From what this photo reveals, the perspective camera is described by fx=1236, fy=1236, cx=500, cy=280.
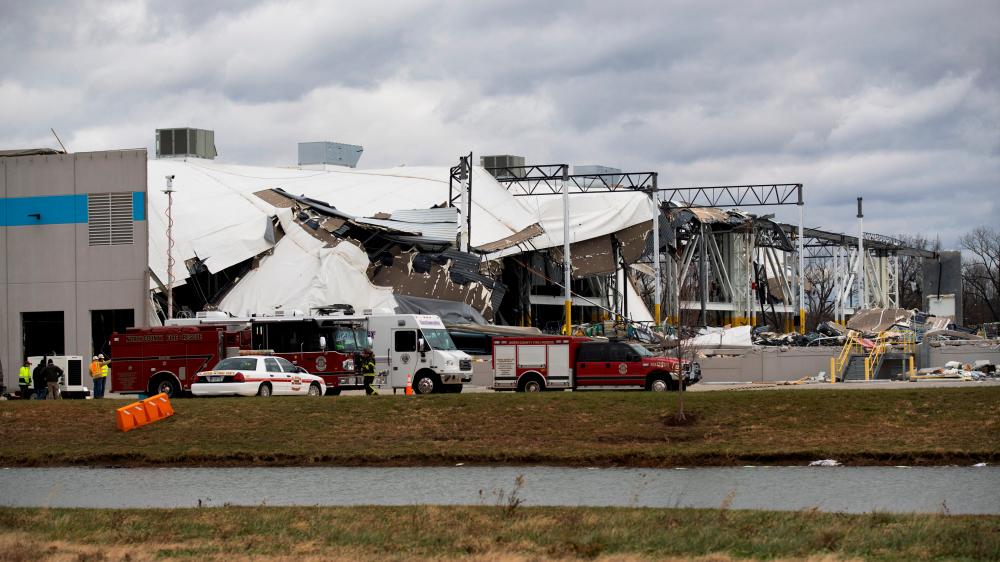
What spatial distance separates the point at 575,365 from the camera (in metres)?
40.5

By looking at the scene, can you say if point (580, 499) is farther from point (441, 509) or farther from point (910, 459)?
point (910, 459)

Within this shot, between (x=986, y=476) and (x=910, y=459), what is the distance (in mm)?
2647

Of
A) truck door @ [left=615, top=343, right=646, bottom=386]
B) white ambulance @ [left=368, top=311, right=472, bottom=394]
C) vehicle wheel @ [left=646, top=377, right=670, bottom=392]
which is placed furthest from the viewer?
white ambulance @ [left=368, top=311, right=472, bottom=394]

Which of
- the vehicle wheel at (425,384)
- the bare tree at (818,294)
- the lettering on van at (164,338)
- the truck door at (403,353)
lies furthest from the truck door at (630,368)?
the bare tree at (818,294)

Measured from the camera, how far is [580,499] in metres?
20.5

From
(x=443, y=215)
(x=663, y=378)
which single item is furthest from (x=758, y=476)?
(x=443, y=215)

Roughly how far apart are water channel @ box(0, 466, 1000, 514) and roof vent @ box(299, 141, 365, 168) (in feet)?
221

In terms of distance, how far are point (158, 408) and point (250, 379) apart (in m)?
5.24

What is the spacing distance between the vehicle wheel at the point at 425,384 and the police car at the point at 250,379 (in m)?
4.17

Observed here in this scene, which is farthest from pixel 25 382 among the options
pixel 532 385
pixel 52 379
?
pixel 532 385

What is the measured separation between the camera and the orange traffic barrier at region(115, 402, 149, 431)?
1215 inches

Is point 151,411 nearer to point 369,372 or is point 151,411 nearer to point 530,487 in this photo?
point 369,372

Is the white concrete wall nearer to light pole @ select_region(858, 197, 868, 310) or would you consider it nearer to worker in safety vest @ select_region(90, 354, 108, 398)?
worker in safety vest @ select_region(90, 354, 108, 398)

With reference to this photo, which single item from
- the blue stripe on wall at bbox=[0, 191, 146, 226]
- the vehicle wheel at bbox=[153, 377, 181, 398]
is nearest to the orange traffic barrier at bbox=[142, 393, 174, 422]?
the vehicle wheel at bbox=[153, 377, 181, 398]
